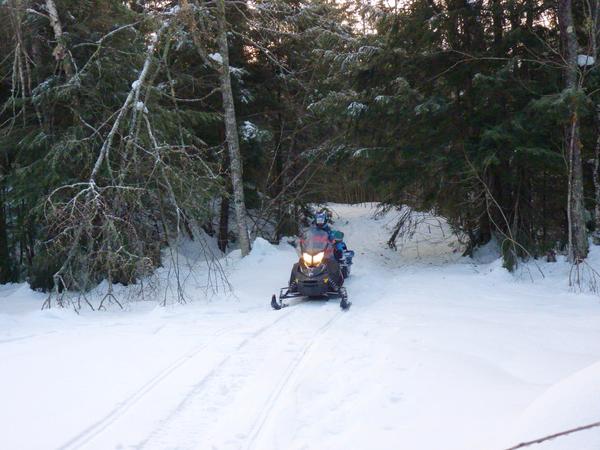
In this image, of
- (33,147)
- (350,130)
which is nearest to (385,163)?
(350,130)

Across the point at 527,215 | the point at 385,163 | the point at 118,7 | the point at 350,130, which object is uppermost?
the point at 118,7

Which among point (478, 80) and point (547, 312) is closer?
point (547, 312)

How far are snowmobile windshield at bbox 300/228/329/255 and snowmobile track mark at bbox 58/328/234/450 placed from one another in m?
3.49

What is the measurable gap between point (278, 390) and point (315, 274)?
13.3 ft

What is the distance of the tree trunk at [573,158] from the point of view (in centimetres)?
929

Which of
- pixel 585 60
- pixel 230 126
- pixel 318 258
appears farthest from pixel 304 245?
pixel 585 60

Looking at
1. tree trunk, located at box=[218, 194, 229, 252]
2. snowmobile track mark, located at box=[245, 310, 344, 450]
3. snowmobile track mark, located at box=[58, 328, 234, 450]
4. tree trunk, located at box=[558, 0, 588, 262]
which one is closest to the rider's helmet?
snowmobile track mark, located at box=[245, 310, 344, 450]

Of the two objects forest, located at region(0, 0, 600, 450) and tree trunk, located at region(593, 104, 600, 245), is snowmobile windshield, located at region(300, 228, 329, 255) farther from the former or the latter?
tree trunk, located at region(593, 104, 600, 245)

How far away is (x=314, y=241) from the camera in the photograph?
357 inches

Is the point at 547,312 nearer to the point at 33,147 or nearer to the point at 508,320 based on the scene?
the point at 508,320

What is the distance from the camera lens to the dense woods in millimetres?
9195

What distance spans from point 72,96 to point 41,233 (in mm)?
3015

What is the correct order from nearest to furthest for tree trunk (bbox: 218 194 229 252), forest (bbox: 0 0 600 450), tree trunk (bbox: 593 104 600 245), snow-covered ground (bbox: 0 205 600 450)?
snow-covered ground (bbox: 0 205 600 450), forest (bbox: 0 0 600 450), tree trunk (bbox: 593 104 600 245), tree trunk (bbox: 218 194 229 252)

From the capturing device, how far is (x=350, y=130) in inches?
512
